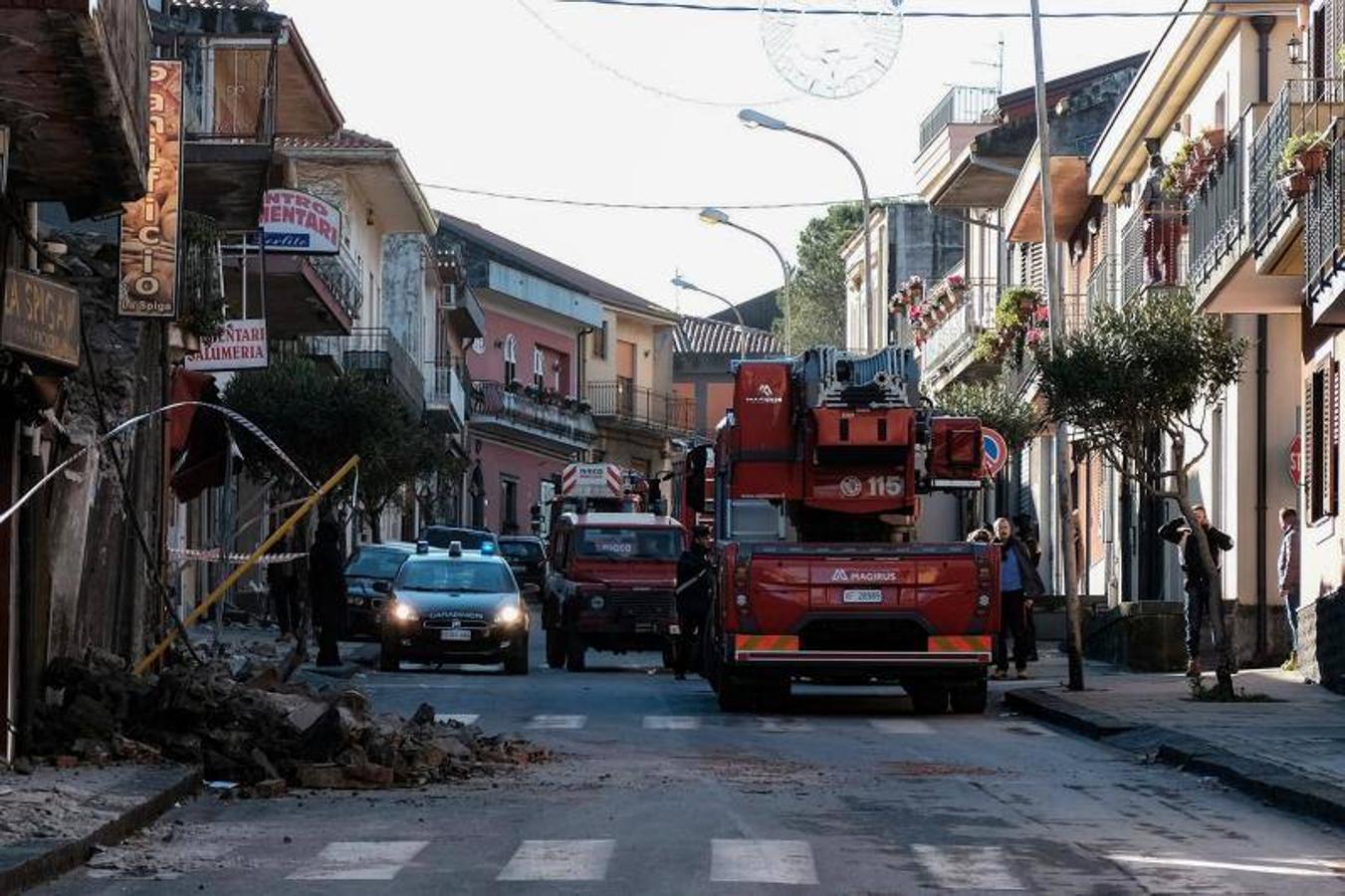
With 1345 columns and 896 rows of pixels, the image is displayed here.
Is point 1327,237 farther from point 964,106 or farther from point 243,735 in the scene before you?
point 964,106

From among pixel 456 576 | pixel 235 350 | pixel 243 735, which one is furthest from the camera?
pixel 456 576

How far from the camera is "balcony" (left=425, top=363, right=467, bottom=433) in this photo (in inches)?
2638

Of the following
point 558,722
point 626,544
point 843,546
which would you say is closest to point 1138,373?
point 843,546

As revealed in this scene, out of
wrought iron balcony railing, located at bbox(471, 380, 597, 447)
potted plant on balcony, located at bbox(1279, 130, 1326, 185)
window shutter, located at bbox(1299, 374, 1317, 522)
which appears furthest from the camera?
wrought iron balcony railing, located at bbox(471, 380, 597, 447)

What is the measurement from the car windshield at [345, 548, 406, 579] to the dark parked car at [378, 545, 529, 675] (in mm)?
7621

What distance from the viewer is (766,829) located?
13570 millimetres

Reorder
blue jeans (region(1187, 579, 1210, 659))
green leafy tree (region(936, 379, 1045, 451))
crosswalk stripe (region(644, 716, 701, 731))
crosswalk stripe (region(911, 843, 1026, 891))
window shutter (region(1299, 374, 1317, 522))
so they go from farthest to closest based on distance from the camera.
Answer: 1. green leafy tree (region(936, 379, 1045, 451))
2. window shutter (region(1299, 374, 1317, 522))
3. blue jeans (region(1187, 579, 1210, 659))
4. crosswalk stripe (region(644, 716, 701, 731))
5. crosswalk stripe (region(911, 843, 1026, 891))

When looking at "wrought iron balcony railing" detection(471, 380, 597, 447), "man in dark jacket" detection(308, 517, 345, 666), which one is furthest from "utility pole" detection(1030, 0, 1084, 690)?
"wrought iron balcony railing" detection(471, 380, 597, 447)

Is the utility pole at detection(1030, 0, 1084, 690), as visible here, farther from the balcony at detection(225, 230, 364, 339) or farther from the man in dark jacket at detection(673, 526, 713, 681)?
the balcony at detection(225, 230, 364, 339)

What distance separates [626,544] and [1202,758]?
17859mm

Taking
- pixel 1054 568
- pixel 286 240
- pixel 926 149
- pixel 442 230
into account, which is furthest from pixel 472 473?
pixel 286 240

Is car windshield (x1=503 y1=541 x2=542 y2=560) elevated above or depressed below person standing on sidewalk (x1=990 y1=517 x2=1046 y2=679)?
above

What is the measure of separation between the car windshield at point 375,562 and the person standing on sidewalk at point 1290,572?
15470mm

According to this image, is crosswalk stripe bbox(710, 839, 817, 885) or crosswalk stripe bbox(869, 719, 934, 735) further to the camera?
crosswalk stripe bbox(869, 719, 934, 735)
